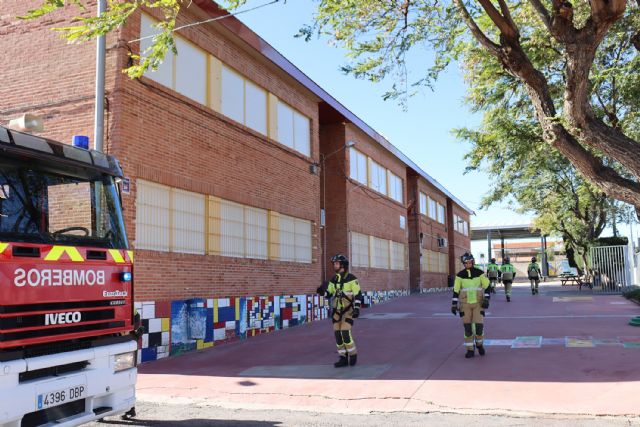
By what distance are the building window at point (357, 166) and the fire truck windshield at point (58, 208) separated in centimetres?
→ 1632

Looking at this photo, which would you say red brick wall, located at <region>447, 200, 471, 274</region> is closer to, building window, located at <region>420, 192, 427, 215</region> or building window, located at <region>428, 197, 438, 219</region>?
building window, located at <region>428, 197, 438, 219</region>

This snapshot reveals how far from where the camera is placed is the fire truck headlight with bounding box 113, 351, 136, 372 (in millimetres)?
5251

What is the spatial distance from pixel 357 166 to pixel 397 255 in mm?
6506

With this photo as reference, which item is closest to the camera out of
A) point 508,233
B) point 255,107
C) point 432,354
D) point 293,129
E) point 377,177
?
point 432,354

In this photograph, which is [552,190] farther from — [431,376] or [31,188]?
[31,188]

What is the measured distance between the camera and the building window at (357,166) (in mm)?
21859

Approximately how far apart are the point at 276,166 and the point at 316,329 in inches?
177

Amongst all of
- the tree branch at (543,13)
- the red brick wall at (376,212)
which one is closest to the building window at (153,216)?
the tree branch at (543,13)

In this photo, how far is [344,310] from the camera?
30.7ft

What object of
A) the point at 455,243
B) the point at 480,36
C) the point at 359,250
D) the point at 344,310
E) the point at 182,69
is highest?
the point at 182,69

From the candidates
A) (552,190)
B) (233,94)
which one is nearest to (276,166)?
(233,94)

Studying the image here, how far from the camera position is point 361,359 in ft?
33.4

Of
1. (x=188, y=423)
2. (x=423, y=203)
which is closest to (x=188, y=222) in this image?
(x=188, y=423)

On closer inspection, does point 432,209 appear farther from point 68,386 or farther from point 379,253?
point 68,386
